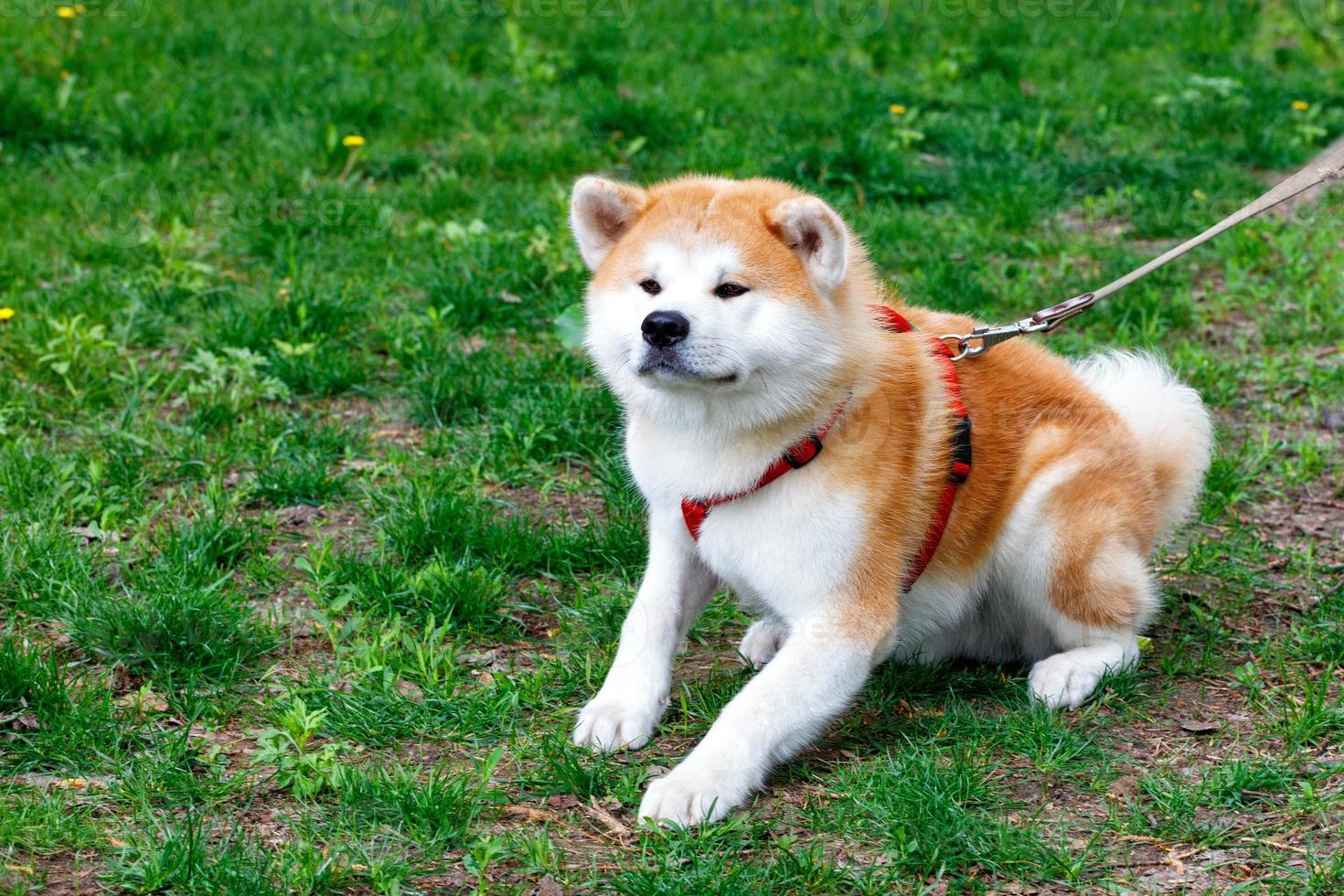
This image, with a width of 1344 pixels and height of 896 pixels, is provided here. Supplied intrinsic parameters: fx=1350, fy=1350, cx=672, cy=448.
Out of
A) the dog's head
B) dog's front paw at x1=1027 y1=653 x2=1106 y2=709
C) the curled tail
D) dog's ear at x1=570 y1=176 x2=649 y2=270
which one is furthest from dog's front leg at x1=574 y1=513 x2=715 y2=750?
the curled tail

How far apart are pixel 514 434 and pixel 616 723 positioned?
1.65m

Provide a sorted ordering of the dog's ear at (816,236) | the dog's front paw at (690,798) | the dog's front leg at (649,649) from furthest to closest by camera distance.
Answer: the dog's front leg at (649,649) < the dog's ear at (816,236) < the dog's front paw at (690,798)

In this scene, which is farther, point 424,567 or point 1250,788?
point 424,567

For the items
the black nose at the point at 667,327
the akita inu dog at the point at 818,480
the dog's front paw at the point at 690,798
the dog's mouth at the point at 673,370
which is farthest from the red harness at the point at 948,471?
the dog's front paw at the point at 690,798

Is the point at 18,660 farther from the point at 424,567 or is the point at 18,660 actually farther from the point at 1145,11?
the point at 1145,11

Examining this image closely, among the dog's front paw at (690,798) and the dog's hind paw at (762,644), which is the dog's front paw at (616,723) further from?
the dog's hind paw at (762,644)

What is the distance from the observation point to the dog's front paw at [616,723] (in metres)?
3.23

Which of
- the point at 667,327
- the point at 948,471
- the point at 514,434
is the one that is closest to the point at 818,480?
the point at 948,471

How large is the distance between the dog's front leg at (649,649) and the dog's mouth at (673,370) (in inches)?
17.4

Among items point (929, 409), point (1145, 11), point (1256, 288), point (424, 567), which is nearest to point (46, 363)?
point (424, 567)

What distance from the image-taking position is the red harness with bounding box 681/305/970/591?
3.15 m

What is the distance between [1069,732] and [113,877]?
2.16 metres

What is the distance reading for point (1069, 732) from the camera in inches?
128

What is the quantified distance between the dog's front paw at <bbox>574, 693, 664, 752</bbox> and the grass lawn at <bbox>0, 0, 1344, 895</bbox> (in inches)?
2.8
